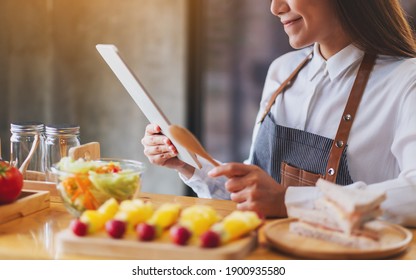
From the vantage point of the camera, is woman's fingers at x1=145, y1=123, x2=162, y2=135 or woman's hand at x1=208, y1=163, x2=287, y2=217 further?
woman's fingers at x1=145, y1=123, x2=162, y2=135

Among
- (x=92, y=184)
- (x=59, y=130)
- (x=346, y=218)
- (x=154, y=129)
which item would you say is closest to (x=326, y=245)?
(x=346, y=218)

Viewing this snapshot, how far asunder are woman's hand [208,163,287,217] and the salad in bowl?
0.28 m

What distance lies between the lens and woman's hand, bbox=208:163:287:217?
2.01 meters

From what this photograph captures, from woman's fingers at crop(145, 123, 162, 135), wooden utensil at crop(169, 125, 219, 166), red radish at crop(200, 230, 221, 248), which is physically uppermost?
wooden utensil at crop(169, 125, 219, 166)

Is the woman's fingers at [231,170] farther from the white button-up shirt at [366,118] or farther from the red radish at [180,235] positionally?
the red radish at [180,235]

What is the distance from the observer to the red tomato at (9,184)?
1.99m

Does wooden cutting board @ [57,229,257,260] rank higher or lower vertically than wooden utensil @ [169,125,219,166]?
lower

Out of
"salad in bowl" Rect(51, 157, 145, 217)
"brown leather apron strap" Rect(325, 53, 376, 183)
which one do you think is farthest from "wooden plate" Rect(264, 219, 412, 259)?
"brown leather apron strap" Rect(325, 53, 376, 183)

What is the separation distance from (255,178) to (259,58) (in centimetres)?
283

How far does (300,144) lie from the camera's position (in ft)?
8.20

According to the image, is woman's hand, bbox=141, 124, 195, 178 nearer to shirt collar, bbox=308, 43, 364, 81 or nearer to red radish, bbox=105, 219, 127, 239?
shirt collar, bbox=308, 43, 364, 81

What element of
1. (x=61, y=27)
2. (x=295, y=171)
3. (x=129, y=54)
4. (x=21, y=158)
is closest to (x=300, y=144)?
(x=295, y=171)
